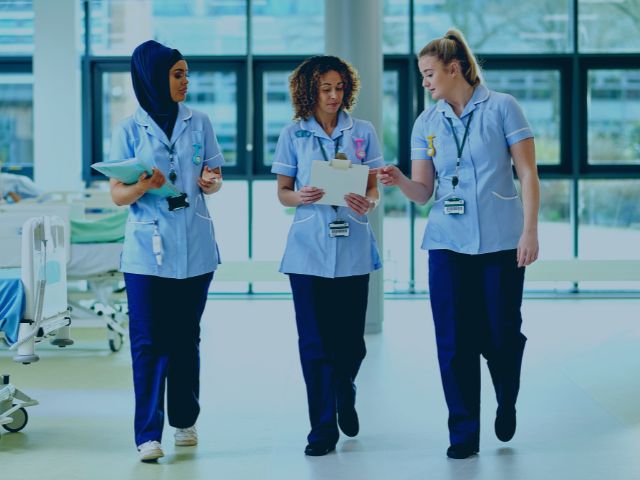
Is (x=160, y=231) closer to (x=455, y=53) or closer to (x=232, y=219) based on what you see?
(x=455, y=53)

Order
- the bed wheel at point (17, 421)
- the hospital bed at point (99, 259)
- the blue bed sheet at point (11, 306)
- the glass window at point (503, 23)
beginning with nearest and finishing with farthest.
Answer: the blue bed sheet at point (11, 306) < the bed wheel at point (17, 421) < the hospital bed at point (99, 259) < the glass window at point (503, 23)

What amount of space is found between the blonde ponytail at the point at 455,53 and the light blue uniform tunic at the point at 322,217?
42cm

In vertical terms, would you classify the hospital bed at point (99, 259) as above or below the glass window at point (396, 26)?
below

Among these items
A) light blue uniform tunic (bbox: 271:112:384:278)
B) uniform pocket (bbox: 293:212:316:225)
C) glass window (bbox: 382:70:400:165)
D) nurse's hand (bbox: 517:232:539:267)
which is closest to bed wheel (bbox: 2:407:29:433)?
light blue uniform tunic (bbox: 271:112:384:278)

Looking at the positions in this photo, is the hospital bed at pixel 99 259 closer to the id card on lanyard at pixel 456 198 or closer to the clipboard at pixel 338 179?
the clipboard at pixel 338 179

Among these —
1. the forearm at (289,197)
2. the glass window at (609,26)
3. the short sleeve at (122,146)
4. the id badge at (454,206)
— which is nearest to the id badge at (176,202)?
the short sleeve at (122,146)

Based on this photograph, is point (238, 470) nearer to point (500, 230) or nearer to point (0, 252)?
point (500, 230)

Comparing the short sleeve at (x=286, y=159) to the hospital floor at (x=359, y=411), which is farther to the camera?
the short sleeve at (x=286, y=159)

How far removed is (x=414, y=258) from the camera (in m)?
9.51

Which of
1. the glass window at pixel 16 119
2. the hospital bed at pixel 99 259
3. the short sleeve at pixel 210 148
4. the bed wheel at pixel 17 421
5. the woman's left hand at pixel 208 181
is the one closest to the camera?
the woman's left hand at pixel 208 181

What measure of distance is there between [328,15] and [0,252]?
2813 millimetres

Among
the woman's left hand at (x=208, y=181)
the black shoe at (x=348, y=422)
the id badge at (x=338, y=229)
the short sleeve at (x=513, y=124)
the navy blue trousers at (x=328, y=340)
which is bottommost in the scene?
the black shoe at (x=348, y=422)

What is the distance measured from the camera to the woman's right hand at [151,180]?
3.68m

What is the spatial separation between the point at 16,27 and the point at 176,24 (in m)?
1.42
